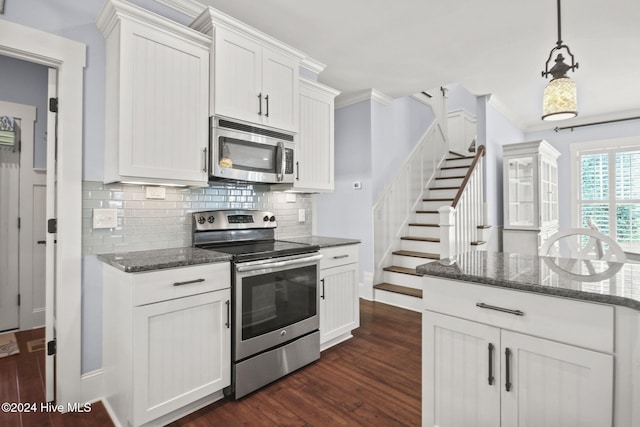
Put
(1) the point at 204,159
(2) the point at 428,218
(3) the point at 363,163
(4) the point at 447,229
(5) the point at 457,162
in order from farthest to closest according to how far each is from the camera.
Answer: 1. (5) the point at 457,162
2. (2) the point at 428,218
3. (3) the point at 363,163
4. (4) the point at 447,229
5. (1) the point at 204,159

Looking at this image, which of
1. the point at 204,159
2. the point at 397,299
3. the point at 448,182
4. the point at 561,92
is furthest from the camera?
the point at 448,182

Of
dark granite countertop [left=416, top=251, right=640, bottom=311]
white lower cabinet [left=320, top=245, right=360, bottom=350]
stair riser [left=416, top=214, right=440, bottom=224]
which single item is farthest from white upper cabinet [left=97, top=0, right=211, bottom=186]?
stair riser [left=416, top=214, right=440, bottom=224]

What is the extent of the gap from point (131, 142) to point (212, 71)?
29.3 inches

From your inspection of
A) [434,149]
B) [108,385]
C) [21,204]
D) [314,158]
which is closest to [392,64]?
[314,158]

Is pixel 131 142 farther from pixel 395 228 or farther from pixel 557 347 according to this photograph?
pixel 395 228

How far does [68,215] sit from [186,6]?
66.2 inches

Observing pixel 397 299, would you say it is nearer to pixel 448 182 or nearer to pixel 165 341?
pixel 448 182

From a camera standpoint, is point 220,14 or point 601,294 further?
point 220,14

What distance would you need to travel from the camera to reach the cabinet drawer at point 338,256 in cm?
267

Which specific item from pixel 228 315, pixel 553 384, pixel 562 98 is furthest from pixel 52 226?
pixel 562 98

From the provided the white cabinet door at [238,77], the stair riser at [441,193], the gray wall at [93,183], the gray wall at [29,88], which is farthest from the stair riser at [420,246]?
the gray wall at [29,88]

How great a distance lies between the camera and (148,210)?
2.24 m

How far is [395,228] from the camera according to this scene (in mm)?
4539

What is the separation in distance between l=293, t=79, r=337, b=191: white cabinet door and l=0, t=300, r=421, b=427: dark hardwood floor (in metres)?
1.52
